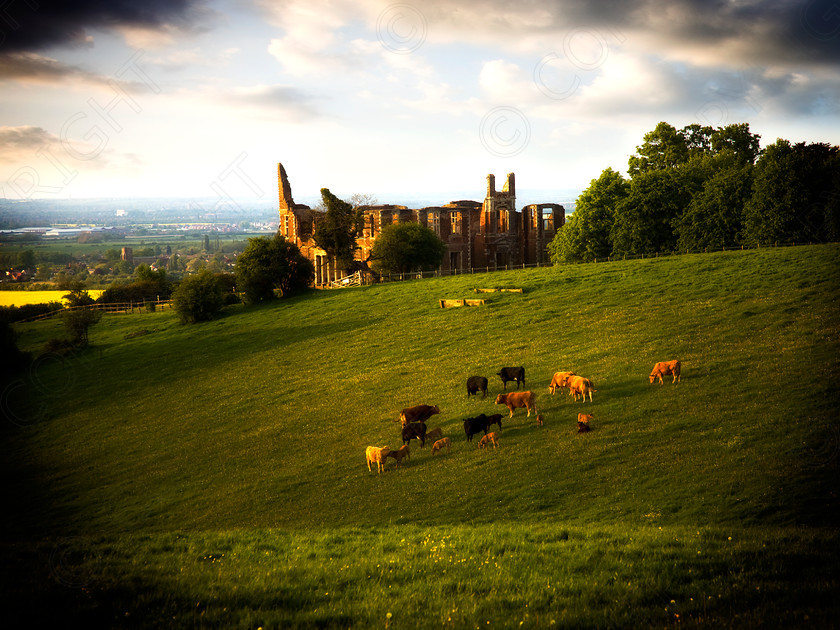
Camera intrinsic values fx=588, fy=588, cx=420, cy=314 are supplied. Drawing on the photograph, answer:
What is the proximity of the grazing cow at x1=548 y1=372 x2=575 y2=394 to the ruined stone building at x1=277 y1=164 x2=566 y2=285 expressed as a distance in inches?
2686

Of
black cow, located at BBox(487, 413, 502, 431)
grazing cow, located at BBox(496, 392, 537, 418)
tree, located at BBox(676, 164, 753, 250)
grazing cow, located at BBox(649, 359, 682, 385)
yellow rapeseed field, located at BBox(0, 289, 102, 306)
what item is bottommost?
black cow, located at BBox(487, 413, 502, 431)

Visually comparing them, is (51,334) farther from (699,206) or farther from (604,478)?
(699,206)

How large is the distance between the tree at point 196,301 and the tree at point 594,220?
41098mm

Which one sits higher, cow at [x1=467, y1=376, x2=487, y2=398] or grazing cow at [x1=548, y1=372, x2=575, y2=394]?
grazing cow at [x1=548, y1=372, x2=575, y2=394]

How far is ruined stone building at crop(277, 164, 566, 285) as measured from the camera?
96.6m

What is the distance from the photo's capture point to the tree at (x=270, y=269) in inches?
2667

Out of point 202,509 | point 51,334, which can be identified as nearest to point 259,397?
point 202,509

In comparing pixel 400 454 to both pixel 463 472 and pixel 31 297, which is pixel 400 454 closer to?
pixel 463 472

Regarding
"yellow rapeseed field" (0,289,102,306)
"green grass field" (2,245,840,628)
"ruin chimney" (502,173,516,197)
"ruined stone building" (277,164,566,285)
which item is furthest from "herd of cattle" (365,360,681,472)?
"yellow rapeseed field" (0,289,102,306)

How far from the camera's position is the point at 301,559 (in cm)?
1372

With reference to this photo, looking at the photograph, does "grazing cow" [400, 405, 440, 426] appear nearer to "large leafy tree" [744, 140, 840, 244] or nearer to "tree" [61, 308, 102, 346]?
"large leafy tree" [744, 140, 840, 244]

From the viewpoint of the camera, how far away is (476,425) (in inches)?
960

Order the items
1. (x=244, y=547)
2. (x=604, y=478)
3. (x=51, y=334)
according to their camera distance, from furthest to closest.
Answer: (x=51, y=334)
(x=604, y=478)
(x=244, y=547)

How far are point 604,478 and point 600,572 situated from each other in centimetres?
832
